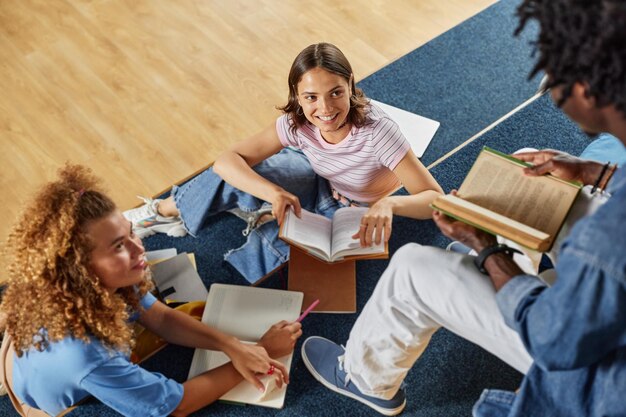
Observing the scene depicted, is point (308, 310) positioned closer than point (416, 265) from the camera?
No

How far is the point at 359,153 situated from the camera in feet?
5.77

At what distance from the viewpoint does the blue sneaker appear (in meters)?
1.54

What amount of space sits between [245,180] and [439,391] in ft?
2.57

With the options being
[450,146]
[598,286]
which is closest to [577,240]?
[598,286]

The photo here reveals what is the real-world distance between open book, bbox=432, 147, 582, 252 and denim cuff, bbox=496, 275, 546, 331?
143 millimetres

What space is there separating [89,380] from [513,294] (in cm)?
92

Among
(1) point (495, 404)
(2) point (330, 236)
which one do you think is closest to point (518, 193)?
(1) point (495, 404)

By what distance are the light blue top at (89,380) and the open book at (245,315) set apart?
0.18 metres

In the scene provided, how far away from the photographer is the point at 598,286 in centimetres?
91

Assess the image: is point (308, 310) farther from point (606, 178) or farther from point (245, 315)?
point (606, 178)

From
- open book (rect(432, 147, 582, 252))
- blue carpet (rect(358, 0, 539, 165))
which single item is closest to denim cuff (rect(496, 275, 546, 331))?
open book (rect(432, 147, 582, 252))

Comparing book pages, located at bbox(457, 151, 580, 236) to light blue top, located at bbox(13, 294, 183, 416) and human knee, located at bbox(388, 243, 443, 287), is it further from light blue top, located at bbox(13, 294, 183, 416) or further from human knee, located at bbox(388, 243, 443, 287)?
light blue top, located at bbox(13, 294, 183, 416)

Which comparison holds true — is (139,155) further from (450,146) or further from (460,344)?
(460,344)

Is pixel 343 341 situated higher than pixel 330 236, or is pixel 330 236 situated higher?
pixel 330 236
